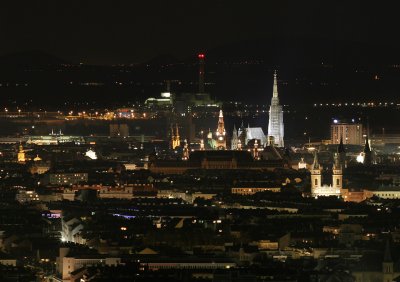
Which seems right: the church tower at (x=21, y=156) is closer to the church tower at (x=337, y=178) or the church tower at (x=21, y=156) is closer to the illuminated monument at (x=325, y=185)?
the illuminated monument at (x=325, y=185)

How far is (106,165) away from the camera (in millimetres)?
108500

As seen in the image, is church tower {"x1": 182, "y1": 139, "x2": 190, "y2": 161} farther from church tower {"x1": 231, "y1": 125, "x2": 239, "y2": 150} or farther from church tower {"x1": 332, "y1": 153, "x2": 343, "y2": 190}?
church tower {"x1": 332, "y1": 153, "x2": 343, "y2": 190}

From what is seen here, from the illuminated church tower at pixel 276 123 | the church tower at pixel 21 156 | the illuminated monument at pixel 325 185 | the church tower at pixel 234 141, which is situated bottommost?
the illuminated monument at pixel 325 185

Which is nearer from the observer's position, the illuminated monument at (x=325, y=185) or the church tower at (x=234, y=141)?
the illuminated monument at (x=325, y=185)

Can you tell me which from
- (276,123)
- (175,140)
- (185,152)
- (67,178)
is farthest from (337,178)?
(175,140)

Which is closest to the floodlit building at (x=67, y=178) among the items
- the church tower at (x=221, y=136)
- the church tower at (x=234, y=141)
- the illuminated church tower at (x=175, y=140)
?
the church tower at (x=234, y=141)

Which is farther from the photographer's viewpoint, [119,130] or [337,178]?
[119,130]

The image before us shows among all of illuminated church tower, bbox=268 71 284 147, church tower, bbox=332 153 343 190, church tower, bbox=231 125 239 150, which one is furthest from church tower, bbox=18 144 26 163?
church tower, bbox=332 153 343 190

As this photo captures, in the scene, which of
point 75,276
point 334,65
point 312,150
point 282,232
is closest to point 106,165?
point 312,150

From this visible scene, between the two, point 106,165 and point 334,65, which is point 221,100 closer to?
point 334,65

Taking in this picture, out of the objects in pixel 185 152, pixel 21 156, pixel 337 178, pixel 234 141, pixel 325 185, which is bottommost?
pixel 325 185

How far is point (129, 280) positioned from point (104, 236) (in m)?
14.0

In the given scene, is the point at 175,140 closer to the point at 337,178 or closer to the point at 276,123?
the point at 276,123

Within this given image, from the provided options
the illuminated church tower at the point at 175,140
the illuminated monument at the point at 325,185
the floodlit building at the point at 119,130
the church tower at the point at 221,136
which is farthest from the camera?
the floodlit building at the point at 119,130
